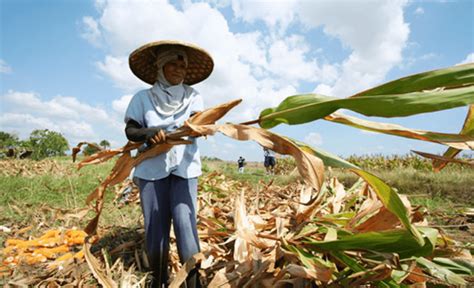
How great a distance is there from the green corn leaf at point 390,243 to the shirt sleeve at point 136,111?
4.05ft

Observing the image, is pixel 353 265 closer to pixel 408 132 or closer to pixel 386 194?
pixel 386 194

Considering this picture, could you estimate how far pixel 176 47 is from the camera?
186 cm

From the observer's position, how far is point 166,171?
177 cm

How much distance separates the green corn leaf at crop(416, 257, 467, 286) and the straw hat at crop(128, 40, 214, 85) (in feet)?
5.55

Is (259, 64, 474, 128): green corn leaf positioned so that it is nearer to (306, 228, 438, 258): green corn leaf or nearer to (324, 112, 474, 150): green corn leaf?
(324, 112, 474, 150): green corn leaf

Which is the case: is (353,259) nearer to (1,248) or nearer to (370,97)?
(370,97)

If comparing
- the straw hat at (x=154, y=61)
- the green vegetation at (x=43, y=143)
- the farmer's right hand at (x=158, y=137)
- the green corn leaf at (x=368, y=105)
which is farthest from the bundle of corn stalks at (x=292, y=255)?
the green vegetation at (x=43, y=143)

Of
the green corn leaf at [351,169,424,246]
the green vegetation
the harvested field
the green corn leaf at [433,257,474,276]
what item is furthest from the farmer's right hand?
the green vegetation

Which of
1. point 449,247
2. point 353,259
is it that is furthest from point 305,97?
point 449,247

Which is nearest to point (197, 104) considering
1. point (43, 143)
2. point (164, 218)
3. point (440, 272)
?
point (164, 218)

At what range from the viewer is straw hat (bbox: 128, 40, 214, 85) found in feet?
6.11

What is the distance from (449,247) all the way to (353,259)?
1.90ft

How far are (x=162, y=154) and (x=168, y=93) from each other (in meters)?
0.38

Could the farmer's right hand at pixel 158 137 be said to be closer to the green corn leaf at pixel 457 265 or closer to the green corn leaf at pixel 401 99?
the green corn leaf at pixel 401 99
